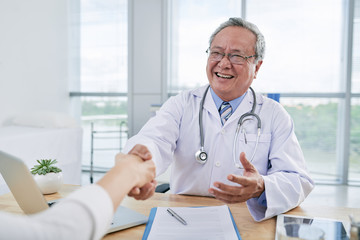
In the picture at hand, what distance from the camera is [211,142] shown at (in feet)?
4.97

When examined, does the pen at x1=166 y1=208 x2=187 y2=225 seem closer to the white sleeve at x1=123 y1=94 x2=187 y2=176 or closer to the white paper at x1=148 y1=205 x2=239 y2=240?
the white paper at x1=148 y1=205 x2=239 y2=240

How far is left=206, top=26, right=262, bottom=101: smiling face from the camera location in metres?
1.51

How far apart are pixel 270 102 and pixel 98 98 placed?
125 inches

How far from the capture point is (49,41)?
12.8 feet

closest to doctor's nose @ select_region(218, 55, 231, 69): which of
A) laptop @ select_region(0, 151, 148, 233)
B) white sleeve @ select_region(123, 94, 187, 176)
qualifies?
white sleeve @ select_region(123, 94, 187, 176)

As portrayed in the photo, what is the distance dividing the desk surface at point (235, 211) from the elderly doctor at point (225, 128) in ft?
0.70

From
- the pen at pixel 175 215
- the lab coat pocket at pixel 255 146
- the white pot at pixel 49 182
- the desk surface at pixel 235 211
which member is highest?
the lab coat pocket at pixel 255 146

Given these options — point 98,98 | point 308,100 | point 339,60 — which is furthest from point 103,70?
point 339,60

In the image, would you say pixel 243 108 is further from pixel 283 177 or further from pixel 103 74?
pixel 103 74

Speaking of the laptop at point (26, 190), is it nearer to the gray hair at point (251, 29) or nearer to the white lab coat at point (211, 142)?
the white lab coat at point (211, 142)

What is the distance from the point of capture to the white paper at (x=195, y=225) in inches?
34.4

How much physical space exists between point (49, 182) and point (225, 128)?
0.82 meters

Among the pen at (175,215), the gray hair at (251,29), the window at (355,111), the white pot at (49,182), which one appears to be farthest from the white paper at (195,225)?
the window at (355,111)

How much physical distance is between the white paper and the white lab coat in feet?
1.07
